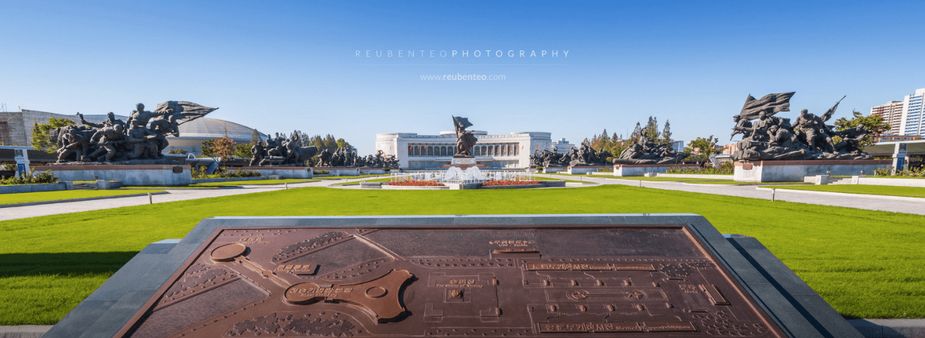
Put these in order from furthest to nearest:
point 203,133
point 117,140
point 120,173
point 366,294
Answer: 1. point 203,133
2. point 117,140
3. point 120,173
4. point 366,294

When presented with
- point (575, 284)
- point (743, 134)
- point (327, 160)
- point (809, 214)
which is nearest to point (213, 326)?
point (575, 284)

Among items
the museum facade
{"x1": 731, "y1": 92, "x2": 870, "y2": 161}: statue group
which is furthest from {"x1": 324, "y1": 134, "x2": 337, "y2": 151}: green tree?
{"x1": 731, "y1": 92, "x2": 870, "y2": 161}: statue group

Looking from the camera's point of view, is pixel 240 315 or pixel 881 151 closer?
pixel 240 315

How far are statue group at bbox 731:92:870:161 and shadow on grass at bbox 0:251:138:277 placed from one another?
34.3m

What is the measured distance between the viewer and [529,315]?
2.75m

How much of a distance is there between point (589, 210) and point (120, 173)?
28.0 meters

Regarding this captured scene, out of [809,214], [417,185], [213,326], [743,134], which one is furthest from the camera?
[743,134]

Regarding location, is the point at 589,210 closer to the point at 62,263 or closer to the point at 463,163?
the point at 62,263

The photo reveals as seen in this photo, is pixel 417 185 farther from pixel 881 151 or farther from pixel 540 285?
pixel 881 151

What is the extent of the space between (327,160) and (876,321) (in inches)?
2011

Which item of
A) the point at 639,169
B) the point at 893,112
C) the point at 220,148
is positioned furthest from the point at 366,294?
the point at 893,112

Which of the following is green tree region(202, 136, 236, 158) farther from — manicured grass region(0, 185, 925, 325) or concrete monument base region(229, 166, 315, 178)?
manicured grass region(0, 185, 925, 325)

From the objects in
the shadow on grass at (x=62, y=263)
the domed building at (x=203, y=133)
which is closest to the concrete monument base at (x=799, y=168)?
the shadow on grass at (x=62, y=263)

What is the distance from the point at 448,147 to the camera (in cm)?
11544
